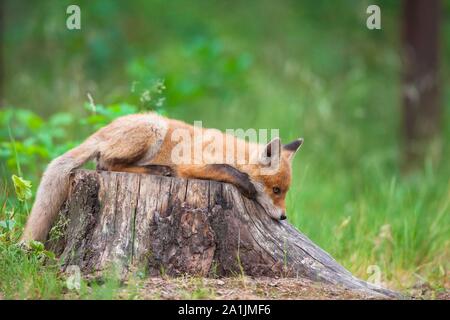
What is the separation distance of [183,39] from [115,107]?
11.2 metres

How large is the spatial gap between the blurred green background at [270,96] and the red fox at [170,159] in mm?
Result: 441

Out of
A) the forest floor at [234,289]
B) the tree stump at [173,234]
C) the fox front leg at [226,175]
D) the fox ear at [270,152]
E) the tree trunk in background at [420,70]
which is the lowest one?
the forest floor at [234,289]

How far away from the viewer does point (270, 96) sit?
1455 cm

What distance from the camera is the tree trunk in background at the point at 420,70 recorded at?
15500 mm

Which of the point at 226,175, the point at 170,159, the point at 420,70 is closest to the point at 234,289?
the point at 226,175

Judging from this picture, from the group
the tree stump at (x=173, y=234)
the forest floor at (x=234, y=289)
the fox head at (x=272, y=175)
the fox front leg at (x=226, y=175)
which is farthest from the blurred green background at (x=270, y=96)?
the forest floor at (x=234, y=289)

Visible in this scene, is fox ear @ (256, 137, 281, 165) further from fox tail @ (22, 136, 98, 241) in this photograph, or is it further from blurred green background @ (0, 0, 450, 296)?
fox tail @ (22, 136, 98, 241)

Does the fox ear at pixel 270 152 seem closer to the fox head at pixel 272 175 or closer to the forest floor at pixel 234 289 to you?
the fox head at pixel 272 175

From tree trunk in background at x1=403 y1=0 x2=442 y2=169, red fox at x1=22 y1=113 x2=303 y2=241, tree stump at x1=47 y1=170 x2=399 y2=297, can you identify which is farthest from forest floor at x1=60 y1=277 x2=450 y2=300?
tree trunk in background at x1=403 y1=0 x2=442 y2=169

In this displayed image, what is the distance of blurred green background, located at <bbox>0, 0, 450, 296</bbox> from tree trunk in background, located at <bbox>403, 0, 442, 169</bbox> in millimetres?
624

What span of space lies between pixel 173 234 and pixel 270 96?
8630 millimetres

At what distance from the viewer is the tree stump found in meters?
6.25
